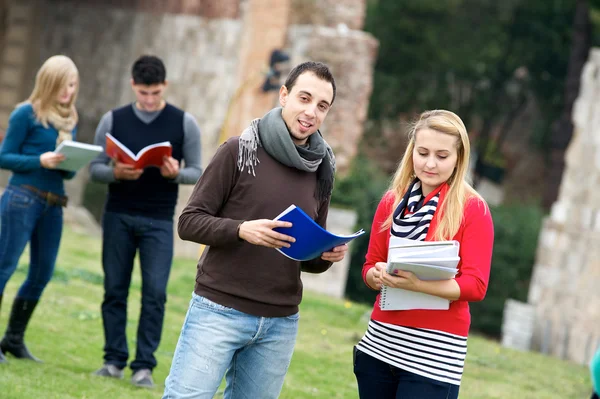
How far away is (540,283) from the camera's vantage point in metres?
15.7

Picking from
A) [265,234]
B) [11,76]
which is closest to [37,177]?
[265,234]

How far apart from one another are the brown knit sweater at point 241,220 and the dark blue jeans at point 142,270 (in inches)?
93.7

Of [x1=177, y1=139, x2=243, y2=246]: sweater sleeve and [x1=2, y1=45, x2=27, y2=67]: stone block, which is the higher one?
[x1=2, y1=45, x2=27, y2=67]: stone block

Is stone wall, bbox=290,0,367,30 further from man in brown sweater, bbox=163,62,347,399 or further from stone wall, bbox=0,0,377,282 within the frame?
man in brown sweater, bbox=163,62,347,399

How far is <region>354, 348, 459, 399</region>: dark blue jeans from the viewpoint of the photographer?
4047 mm

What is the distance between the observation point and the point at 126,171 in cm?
633

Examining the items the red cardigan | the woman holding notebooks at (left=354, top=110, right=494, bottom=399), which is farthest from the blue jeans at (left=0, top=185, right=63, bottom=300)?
the red cardigan

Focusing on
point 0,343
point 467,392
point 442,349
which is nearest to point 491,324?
point 467,392

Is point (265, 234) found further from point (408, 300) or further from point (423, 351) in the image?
point (423, 351)

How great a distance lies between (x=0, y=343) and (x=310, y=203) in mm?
3475

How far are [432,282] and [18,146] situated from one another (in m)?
3.46

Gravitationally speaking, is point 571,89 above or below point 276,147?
above

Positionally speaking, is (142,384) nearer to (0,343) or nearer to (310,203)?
(0,343)

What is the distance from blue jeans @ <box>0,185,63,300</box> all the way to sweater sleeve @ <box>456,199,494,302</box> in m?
3.31
